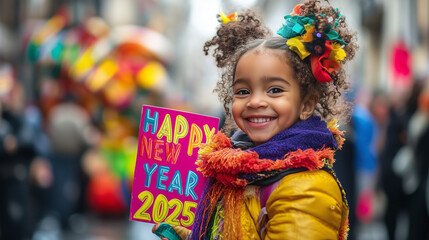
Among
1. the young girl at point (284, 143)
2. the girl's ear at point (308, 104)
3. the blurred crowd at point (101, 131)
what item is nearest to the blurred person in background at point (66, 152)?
the blurred crowd at point (101, 131)

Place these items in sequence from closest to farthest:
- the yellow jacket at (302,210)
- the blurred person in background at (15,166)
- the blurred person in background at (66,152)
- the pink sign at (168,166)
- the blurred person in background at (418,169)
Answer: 1. the yellow jacket at (302,210)
2. the pink sign at (168,166)
3. the blurred person in background at (418,169)
4. the blurred person in background at (15,166)
5. the blurred person in background at (66,152)

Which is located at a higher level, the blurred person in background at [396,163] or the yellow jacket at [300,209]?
the yellow jacket at [300,209]

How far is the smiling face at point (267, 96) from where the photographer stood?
2270 mm

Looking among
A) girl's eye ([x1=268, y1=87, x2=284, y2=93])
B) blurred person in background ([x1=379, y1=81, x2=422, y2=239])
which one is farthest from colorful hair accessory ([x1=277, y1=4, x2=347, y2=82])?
blurred person in background ([x1=379, y1=81, x2=422, y2=239])

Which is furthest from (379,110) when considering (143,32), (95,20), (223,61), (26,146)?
(223,61)

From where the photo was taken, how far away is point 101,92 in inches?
368

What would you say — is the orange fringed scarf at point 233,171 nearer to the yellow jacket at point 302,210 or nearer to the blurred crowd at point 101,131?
the yellow jacket at point 302,210

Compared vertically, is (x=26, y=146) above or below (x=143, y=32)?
below

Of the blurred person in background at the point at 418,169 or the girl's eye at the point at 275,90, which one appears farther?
the blurred person in background at the point at 418,169

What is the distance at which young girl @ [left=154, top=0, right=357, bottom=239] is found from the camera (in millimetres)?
2076

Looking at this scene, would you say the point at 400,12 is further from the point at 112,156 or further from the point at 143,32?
the point at 112,156

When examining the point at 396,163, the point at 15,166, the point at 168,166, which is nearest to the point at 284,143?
the point at 168,166

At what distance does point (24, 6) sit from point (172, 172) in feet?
33.3

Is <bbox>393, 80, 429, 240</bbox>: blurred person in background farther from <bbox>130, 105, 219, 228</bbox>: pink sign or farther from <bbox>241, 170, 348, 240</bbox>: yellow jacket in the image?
<bbox>241, 170, 348, 240</bbox>: yellow jacket
